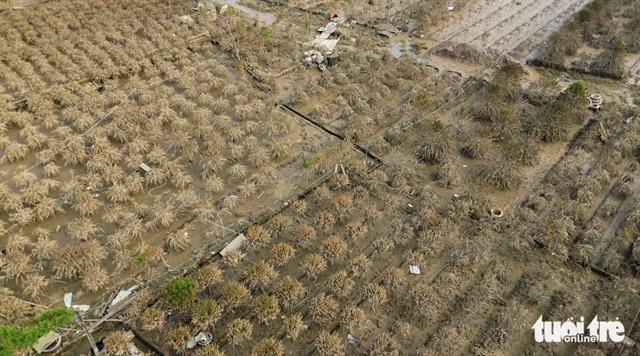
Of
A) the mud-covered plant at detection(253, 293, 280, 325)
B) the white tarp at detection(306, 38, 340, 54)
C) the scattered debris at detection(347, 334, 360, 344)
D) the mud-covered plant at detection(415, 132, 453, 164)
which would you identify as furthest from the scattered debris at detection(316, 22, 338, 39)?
the scattered debris at detection(347, 334, 360, 344)

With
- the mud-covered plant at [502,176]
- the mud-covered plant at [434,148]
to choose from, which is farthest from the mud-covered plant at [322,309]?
the mud-covered plant at [502,176]

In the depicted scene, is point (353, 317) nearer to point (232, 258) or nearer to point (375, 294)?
point (375, 294)

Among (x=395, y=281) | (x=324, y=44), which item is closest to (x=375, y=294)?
(x=395, y=281)

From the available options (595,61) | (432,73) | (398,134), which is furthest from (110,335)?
(595,61)

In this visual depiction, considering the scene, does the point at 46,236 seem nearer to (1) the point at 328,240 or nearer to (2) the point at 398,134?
(1) the point at 328,240

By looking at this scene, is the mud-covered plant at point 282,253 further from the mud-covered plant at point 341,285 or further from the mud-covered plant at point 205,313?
the mud-covered plant at point 205,313

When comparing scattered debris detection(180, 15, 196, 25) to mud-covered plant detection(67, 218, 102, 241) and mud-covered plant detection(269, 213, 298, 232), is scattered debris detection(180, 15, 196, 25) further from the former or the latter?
mud-covered plant detection(269, 213, 298, 232)

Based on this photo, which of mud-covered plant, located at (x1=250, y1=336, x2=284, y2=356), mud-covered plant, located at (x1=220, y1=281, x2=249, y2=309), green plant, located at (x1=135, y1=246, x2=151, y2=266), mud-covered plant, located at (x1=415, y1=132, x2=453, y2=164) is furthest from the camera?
mud-covered plant, located at (x1=415, y1=132, x2=453, y2=164)
